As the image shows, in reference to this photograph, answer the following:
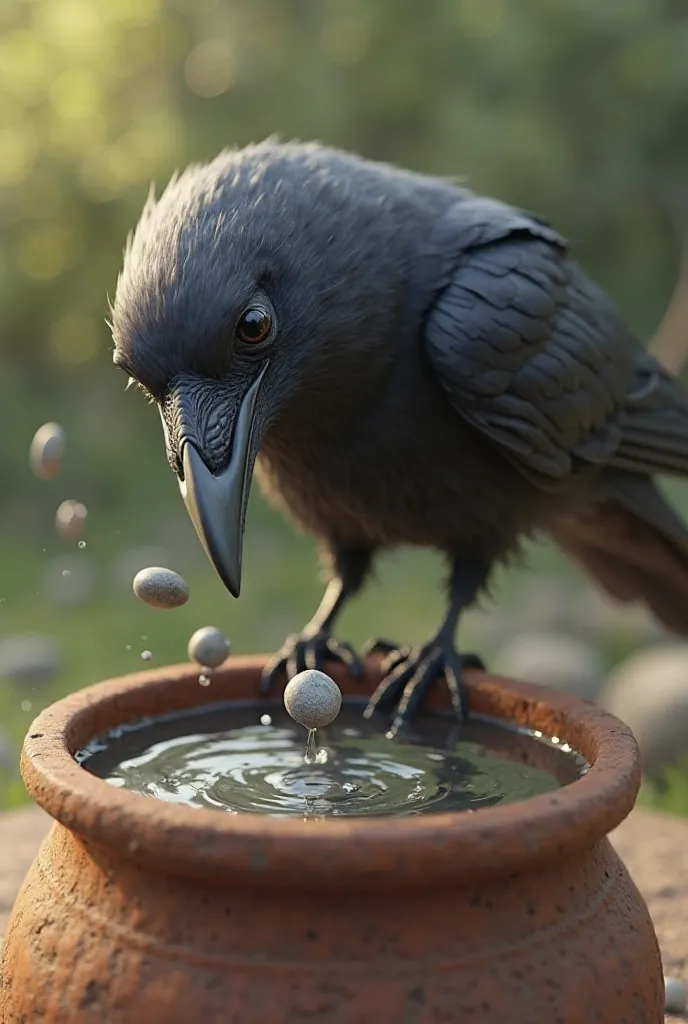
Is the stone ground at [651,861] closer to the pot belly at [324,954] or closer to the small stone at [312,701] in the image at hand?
the pot belly at [324,954]

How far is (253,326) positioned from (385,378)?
0.47 meters

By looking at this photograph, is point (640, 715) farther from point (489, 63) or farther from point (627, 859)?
point (489, 63)

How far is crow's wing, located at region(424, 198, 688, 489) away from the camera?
219 cm

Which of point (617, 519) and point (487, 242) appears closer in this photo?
point (487, 242)

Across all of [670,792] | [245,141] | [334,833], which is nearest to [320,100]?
[245,141]

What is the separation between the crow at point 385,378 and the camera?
170 cm

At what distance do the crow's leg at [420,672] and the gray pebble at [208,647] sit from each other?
11.0 inches

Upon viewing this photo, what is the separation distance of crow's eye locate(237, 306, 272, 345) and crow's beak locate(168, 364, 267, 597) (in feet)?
0.51

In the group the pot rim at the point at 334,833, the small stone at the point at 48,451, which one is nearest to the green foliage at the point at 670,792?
the pot rim at the point at 334,833

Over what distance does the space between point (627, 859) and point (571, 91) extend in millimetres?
4649

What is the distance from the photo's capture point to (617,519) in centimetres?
269

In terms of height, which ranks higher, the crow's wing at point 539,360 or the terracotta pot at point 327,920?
the crow's wing at point 539,360

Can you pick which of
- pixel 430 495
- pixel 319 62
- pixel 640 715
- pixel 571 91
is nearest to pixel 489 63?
pixel 571 91

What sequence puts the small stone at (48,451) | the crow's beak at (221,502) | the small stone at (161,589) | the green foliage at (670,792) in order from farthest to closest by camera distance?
the green foliage at (670,792) → the small stone at (48,451) → the small stone at (161,589) → the crow's beak at (221,502)
